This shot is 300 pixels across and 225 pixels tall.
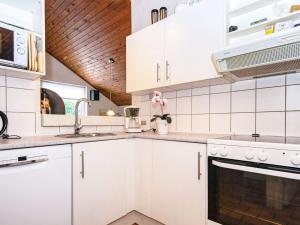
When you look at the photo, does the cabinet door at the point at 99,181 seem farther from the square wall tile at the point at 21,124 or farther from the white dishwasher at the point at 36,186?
the square wall tile at the point at 21,124

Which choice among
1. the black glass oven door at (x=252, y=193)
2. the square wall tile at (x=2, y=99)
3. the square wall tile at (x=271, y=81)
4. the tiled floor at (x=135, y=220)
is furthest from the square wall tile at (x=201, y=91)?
the square wall tile at (x=2, y=99)

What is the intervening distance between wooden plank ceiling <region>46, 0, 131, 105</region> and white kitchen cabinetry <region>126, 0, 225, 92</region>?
3.46ft

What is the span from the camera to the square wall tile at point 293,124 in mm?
1289

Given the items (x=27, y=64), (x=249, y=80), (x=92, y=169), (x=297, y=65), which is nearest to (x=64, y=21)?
(x=27, y=64)

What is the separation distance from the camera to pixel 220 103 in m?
1.66

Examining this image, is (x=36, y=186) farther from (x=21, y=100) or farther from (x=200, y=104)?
(x=200, y=104)

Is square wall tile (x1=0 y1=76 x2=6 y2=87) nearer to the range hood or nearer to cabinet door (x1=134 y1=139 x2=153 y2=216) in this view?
cabinet door (x1=134 y1=139 x2=153 y2=216)

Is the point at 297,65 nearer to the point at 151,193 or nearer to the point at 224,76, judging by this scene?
the point at 224,76

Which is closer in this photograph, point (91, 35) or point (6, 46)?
point (6, 46)

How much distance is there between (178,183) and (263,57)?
3.39ft

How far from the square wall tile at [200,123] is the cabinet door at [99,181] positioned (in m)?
0.66

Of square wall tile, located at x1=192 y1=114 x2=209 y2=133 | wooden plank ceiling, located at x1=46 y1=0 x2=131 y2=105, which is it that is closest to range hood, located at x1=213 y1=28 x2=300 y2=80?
A: square wall tile, located at x1=192 y1=114 x2=209 y2=133

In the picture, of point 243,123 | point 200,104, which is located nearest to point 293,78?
point 243,123

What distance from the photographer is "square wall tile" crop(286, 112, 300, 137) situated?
4.23 feet
